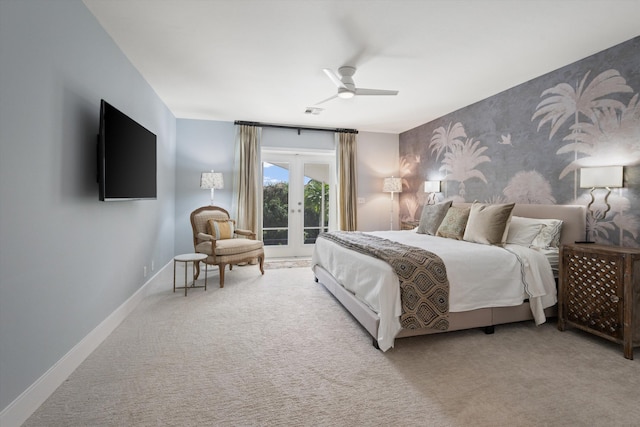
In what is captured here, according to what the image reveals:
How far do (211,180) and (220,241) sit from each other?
1.28m

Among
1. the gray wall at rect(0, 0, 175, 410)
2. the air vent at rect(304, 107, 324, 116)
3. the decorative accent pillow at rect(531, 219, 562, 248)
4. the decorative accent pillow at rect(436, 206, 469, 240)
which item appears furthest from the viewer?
the air vent at rect(304, 107, 324, 116)

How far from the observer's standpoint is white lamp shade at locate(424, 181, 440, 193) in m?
5.16

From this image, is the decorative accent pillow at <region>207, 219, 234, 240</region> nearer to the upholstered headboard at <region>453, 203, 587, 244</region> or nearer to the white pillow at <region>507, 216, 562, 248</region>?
the white pillow at <region>507, 216, 562, 248</region>

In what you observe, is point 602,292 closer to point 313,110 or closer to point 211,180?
point 313,110

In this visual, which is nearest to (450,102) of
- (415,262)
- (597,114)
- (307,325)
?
(597,114)

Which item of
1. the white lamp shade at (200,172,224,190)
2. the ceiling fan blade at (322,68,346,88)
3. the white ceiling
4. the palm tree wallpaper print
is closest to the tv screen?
the white ceiling

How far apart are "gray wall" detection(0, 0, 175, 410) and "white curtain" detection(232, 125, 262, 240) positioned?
266 cm

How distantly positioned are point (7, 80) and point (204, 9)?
4.56 feet

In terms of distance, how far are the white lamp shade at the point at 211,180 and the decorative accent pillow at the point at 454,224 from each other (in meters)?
3.61

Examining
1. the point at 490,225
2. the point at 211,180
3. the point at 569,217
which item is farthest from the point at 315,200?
the point at 569,217

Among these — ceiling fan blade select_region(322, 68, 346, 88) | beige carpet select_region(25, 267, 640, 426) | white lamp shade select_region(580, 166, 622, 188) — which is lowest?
beige carpet select_region(25, 267, 640, 426)

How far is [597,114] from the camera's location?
294 centimetres

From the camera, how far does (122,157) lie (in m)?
2.65

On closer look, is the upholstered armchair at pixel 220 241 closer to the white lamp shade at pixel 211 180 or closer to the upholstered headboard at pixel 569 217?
the white lamp shade at pixel 211 180
